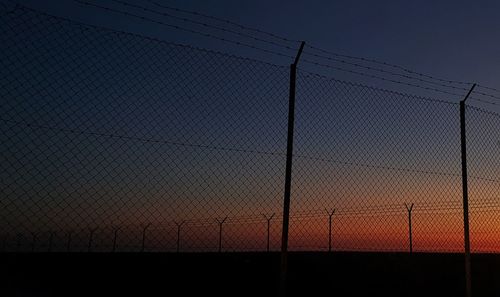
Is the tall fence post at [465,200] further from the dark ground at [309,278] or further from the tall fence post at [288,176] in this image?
the dark ground at [309,278]

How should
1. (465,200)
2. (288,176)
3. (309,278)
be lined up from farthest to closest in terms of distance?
1. (309,278)
2. (465,200)
3. (288,176)

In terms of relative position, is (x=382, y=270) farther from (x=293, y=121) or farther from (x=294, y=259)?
(x=293, y=121)

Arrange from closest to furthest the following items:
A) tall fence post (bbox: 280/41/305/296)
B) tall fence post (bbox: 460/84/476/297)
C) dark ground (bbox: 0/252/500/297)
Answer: tall fence post (bbox: 280/41/305/296) < tall fence post (bbox: 460/84/476/297) < dark ground (bbox: 0/252/500/297)

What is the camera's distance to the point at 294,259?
1880cm

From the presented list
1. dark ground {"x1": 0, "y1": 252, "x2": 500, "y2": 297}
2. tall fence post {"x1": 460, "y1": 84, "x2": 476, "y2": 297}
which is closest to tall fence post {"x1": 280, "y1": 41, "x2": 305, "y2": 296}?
tall fence post {"x1": 460, "y1": 84, "x2": 476, "y2": 297}

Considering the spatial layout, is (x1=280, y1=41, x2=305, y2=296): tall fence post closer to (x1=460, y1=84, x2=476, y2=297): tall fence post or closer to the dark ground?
(x1=460, y1=84, x2=476, y2=297): tall fence post

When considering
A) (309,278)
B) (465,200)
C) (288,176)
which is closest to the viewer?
(288,176)

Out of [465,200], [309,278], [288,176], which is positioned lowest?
[309,278]

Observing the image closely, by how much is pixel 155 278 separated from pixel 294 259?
5705 mm

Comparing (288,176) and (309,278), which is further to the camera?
(309,278)

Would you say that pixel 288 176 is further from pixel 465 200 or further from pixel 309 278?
pixel 309 278

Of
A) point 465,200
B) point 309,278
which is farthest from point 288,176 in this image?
point 309,278

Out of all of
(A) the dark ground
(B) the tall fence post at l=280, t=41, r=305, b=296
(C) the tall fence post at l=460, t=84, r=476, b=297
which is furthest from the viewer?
(A) the dark ground

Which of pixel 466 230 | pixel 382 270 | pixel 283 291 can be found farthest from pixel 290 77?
pixel 382 270
